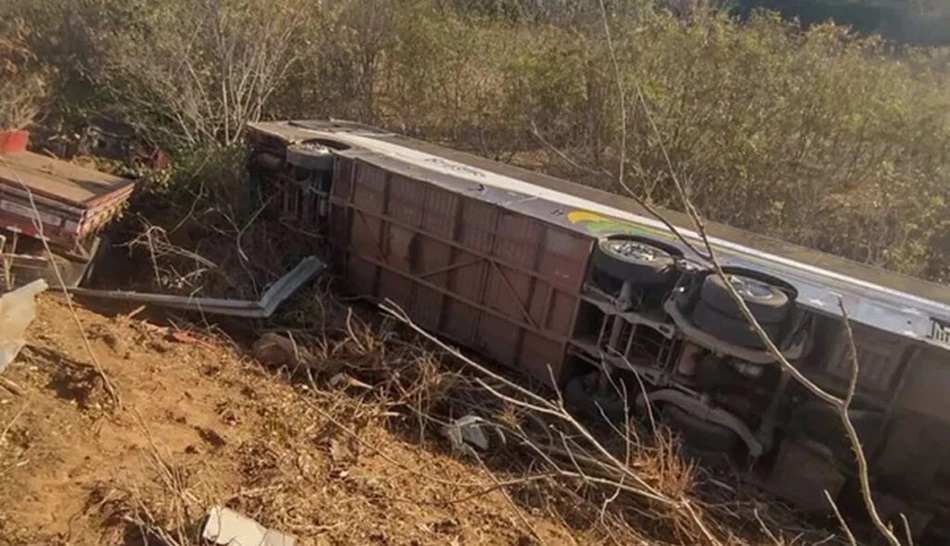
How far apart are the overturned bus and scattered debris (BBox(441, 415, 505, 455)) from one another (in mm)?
1033

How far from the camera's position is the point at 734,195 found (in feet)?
39.0

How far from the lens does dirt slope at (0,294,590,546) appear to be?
4672 millimetres

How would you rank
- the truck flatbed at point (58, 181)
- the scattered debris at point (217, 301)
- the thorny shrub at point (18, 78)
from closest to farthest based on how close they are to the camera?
the scattered debris at point (217, 301) → the truck flatbed at point (58, 181) → the thorny shrub at point (18, 78)

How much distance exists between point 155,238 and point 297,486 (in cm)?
466

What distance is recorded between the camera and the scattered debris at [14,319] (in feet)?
18.9

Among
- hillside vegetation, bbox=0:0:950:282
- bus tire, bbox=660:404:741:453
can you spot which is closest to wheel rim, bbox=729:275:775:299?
bus tire, bbox=660:404:741:453

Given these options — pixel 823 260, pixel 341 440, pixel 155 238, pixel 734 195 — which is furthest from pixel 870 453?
pixel 155 238

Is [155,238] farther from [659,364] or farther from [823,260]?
[823,260]

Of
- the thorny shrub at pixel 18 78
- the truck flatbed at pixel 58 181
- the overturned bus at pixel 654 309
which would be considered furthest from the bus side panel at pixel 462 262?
the thorny shrub at pixel 18 78

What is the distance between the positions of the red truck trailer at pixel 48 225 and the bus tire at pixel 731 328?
627 cm

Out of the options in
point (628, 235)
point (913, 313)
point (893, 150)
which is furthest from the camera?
point (893, 150)

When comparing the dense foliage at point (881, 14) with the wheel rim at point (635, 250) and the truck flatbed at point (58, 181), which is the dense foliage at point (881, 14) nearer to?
the wheel rim at point (635, 250)

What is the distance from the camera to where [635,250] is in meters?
6.79

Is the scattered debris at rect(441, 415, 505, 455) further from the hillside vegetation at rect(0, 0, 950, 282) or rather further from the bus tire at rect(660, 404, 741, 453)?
the hillside vegetation at rect(0, 0, 950, 282)
